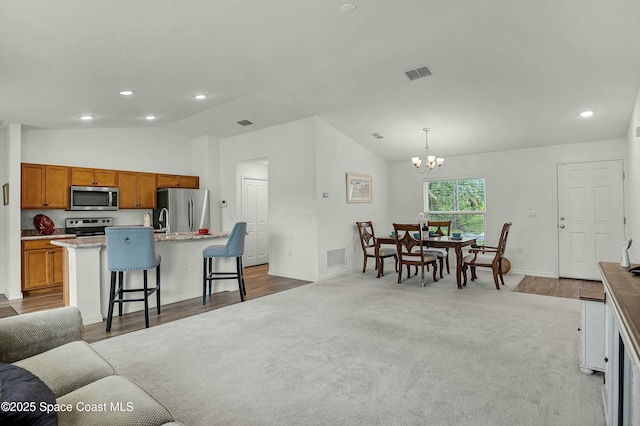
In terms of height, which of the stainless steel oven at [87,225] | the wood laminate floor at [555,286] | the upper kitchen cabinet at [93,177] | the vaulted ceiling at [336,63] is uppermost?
the vaulted ceiling at [336,63]

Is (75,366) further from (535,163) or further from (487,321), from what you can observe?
(535,163)

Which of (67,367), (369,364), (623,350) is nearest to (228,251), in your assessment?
(369,364)

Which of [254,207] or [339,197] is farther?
[254,207]

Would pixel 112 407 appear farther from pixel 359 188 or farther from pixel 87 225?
pixel 359 188

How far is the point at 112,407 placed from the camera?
4.18ft

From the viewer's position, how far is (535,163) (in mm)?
6082

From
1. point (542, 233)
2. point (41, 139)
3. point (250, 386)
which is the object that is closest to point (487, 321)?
point (250, 386)

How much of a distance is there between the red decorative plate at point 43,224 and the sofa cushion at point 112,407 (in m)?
5.02

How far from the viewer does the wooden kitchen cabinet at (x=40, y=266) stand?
16.6ft

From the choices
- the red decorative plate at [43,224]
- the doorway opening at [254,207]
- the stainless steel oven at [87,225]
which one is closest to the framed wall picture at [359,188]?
the doorway opening at [254,207]

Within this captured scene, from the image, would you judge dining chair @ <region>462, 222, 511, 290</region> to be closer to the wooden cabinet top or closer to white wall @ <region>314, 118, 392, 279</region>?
white wall @ <region>314, 118, 392, 279</region>

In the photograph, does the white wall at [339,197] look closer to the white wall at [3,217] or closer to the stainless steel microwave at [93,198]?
the stainless steel microwave at [93,198]

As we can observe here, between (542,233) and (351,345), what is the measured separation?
4.66m

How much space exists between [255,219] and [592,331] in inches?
246
